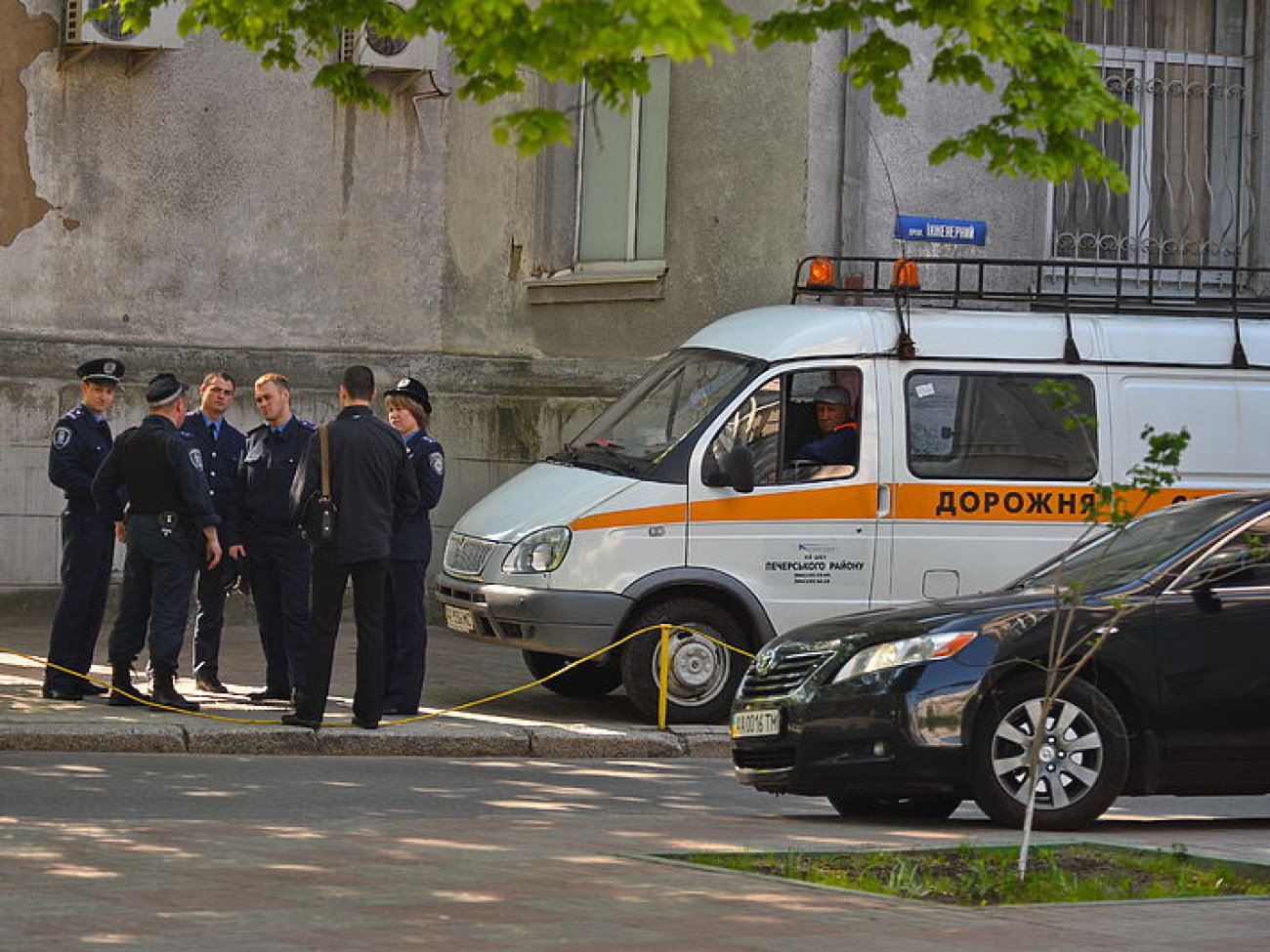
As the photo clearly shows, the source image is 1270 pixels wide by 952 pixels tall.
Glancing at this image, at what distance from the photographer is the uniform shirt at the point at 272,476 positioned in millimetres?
13547

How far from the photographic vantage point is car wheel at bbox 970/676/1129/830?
1004cm

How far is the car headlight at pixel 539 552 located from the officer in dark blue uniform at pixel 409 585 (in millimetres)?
499

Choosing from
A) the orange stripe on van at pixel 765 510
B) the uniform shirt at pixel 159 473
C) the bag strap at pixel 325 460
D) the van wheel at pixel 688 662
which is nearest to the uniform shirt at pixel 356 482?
the bag strap at pixel 325 460

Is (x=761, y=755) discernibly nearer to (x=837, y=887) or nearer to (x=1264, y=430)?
(x=837, y=887)

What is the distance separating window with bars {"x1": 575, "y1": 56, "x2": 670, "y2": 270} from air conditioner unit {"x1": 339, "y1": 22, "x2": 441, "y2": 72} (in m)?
1.38

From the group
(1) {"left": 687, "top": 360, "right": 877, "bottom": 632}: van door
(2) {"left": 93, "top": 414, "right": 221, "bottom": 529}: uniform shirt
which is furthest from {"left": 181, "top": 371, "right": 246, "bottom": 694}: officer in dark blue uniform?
(1) {"left": 687, "top": 360, "right": 877, "bottom": 632}: van door

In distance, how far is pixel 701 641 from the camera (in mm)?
13711

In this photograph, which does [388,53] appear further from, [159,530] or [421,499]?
[159,530]

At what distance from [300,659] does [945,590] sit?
3836mm

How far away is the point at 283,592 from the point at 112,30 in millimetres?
6786

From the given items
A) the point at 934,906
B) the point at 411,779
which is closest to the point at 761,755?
the point at 411,779

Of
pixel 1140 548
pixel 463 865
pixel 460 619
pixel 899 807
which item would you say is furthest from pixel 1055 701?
pixel 460 619

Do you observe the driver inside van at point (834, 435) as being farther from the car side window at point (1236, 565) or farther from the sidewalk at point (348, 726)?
the car side window at point (1236, 565)

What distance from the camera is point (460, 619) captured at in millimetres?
13992
